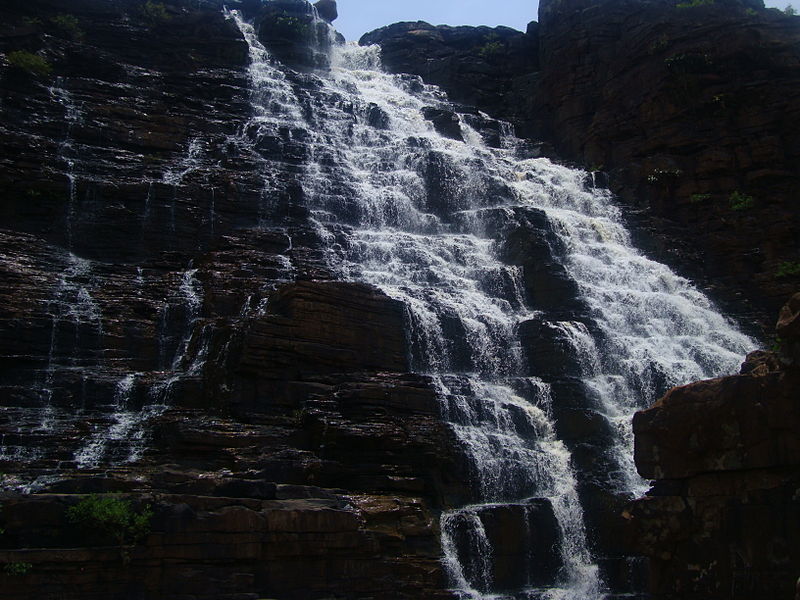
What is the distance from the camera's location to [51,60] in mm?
39562

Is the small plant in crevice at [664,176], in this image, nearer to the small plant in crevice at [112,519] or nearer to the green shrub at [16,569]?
the small plant in crevice at [112,519]

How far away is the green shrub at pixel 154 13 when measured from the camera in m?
46.2

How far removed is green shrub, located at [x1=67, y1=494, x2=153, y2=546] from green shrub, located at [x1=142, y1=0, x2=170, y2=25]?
122 feet

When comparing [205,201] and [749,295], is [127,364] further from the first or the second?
[749,295]

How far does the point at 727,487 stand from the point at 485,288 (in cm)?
2153

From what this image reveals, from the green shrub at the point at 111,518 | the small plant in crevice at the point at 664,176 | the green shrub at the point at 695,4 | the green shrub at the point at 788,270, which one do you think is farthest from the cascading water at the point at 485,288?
the green shrub at the point at 695,4

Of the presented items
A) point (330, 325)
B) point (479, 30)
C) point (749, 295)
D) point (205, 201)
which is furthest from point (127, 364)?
point (479, 30)

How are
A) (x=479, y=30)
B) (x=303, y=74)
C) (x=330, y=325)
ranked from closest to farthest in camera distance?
(x=330, y=325)
(x=303, y=74)
(x=479, y=30)

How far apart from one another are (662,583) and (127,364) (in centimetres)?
1980

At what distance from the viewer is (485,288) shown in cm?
3206

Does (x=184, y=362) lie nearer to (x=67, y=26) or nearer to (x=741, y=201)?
(x=67, y=26)

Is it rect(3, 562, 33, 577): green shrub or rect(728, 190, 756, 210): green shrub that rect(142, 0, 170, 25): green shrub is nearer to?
rect(728, 190, 756, 210): green shrub

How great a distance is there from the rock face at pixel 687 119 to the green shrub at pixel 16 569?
2956 centimetres

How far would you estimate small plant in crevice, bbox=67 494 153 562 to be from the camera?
1530 centimetres
